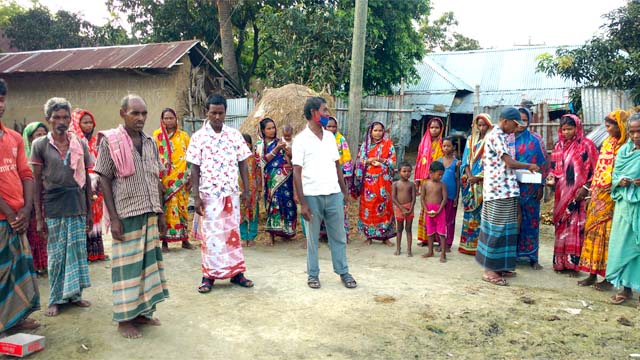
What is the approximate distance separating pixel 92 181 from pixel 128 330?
216 cm

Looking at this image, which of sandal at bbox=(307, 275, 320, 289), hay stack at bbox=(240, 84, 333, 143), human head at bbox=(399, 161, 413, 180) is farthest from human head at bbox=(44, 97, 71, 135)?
hay stack at bbox=(240, 84, 333, 143)

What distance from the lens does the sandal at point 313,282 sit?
4.82 metres

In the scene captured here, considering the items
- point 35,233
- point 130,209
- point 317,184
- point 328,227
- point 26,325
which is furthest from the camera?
point 35,233

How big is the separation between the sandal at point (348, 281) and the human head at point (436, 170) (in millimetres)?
1877

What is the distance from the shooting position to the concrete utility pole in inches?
333

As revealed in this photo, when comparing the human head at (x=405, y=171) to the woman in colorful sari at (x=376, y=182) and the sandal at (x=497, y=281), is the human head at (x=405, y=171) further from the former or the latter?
the sandal at (x=497, y=281)

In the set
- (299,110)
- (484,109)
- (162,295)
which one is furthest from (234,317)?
(484,109)

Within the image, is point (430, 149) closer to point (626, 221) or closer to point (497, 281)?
point (497, 281)

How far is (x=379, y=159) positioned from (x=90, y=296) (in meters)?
3.89

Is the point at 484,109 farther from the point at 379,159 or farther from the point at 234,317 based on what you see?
the point at 234,317

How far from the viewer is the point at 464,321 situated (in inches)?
158

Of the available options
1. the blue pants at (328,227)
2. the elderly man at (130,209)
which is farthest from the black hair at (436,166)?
the elderly man at (130,209)

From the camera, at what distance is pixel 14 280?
3.67 metres

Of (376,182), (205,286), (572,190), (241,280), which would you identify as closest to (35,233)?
(205,286)
